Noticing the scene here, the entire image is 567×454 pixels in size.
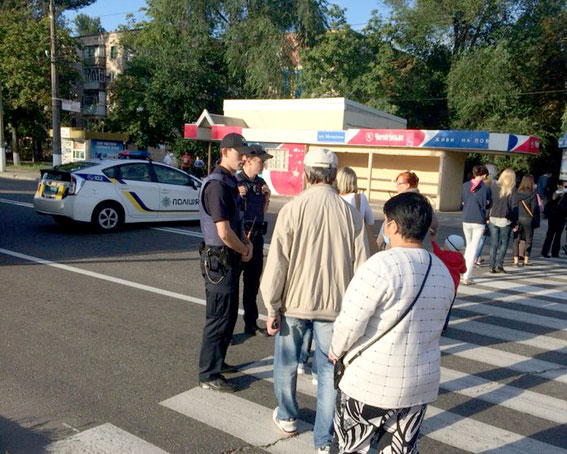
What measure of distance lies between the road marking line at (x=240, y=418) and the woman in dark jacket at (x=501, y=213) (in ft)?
22.9

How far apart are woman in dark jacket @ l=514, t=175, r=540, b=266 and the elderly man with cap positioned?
835cm

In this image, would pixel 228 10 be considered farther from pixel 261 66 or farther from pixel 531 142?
pixel 531 142

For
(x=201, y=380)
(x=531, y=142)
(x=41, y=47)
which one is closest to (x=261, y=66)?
(x=41, y=47)

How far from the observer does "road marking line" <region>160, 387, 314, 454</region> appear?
3.51m

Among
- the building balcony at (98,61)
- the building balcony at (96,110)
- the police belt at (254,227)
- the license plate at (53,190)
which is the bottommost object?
the license plate at (53,190)

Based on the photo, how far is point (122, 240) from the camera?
1077 cm

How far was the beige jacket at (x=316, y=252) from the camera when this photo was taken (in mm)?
3203

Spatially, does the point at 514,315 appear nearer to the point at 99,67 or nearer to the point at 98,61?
the point at 99,67

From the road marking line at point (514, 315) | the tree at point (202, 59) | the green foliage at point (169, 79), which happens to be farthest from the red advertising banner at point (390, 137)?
the green foliage at point (169, 79)

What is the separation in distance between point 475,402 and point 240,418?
1.88 m

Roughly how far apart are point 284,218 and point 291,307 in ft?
1.74

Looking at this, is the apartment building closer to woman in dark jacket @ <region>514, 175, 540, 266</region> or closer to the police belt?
woman in dark jacket @ <region>514, 175, 540, 266</region>

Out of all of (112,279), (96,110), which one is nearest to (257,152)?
(112,279)

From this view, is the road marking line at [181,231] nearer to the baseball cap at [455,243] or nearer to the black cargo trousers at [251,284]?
the black cargo trousers at [251,284]
